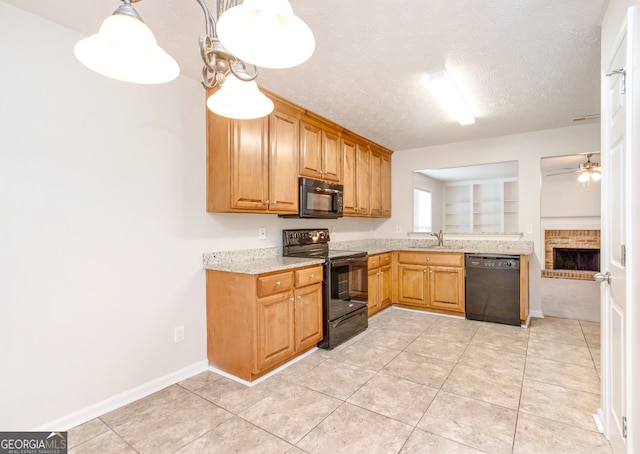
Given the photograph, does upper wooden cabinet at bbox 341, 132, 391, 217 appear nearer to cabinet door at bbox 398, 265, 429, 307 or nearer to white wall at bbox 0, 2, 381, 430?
cabinet door at bbox 398, 265, 429, 307

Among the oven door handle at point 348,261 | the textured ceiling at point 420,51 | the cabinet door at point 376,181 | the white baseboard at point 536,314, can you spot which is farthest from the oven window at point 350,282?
the white baseboard at point 536,314

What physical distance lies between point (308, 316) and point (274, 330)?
428mm

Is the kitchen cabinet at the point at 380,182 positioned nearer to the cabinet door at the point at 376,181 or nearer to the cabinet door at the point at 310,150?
the cabinet door at the point at 376,181

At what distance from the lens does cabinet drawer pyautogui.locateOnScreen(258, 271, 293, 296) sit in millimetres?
2377

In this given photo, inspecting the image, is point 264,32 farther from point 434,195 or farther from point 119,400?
point 434,195

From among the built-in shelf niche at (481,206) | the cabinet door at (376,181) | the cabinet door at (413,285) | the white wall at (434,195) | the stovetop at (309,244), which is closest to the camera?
the stovetop at (309,244)

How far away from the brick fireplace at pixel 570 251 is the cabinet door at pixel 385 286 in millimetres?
4340

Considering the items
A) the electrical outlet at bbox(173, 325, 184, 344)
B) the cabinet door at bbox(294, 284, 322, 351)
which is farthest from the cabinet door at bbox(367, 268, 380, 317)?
the electrical outlet at bbox(173, 325, 184, 344)

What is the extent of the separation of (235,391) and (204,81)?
2.07 meters

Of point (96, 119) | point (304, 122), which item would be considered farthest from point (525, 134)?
point (96, 119)

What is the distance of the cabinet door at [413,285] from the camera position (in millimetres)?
4203

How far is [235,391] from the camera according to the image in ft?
7.45

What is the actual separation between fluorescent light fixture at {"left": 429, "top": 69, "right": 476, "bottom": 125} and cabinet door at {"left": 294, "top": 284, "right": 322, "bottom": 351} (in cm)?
202

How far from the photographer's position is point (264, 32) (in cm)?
89
